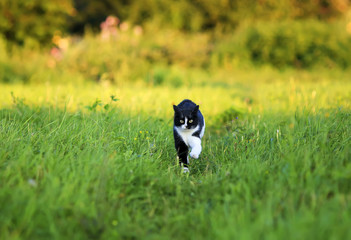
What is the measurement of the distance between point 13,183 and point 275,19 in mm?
18422

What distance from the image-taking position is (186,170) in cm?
328

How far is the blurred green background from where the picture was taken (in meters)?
9.18

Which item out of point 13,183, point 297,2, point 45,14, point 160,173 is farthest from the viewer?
point 297,2

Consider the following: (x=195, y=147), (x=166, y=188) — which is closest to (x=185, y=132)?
(x=195, y=147)

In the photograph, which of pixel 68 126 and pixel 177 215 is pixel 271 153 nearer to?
pixel 177 215

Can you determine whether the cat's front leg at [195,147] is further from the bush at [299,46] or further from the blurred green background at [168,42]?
the bush at [299,46]

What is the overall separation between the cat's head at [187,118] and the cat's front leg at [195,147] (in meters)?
0.16

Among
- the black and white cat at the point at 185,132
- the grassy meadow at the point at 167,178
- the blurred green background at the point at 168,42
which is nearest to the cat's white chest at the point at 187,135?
the black and white cat at the point at 185,132

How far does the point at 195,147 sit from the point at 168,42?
343 inches

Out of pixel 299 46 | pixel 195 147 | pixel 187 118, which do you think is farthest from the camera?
pixel 299 46

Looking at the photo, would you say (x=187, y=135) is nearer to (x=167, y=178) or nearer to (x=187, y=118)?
(x=187, y=118)

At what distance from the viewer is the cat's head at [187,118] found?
3.46 meters

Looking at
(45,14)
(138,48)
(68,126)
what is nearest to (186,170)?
(68,126)

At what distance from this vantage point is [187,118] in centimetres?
347
